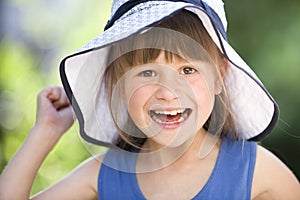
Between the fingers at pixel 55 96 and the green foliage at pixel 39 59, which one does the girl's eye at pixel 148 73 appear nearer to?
the fingers at pixel 55 96

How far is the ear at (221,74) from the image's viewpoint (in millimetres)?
1327

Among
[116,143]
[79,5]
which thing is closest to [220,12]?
[116,143]

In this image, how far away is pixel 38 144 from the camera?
4.91ft

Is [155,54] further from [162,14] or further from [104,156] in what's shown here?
[104,156]

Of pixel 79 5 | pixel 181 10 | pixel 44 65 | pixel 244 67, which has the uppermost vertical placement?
pixel 181 10

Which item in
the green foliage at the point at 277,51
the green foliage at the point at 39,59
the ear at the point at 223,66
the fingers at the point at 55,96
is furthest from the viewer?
the green foliage at the point at 39,59

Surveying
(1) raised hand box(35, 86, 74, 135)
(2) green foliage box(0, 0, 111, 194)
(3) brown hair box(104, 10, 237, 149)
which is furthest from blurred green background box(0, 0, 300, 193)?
(3) brown hair box(104, 10, 237, 149)

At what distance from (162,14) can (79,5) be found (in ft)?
4.22

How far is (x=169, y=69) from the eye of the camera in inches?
50.0

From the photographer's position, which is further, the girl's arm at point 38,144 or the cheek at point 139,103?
the girl's arm at point 38,144

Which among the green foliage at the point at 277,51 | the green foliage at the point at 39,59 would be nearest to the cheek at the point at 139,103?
the green foliage at the point at 277,51

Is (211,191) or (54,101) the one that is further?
(54,101)

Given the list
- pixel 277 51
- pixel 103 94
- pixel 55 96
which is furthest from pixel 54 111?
pixel 277 51

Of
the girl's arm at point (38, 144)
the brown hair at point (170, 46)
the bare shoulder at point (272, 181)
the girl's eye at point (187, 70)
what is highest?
the brown hair at point (170, 46)
